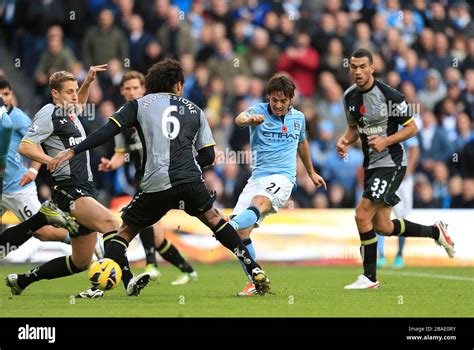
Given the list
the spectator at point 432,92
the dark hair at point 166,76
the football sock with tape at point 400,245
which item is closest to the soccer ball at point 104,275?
the dark hair at point 166,76

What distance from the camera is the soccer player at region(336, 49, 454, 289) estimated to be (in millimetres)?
11641

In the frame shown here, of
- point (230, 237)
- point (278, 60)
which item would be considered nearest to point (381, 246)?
point (278, 60)

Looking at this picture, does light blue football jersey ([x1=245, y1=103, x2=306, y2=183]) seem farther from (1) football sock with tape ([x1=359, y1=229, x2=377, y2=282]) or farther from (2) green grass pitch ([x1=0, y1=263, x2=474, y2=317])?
(2) green grass pitch ([x1=0, y1=263, x2=474, y2=317])

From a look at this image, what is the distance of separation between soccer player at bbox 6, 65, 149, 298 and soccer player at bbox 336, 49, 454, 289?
8.75ft

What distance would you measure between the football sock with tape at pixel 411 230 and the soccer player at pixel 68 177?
3221mm

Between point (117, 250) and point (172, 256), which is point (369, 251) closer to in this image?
point (172, 256)

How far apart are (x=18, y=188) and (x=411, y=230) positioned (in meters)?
4.49

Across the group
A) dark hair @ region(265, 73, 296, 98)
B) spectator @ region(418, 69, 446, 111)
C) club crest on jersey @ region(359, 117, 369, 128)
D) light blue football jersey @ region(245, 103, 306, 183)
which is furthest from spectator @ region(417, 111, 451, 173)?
dark hair @ region(265, 73, 296, 98)

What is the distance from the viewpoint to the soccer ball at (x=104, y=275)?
954 centimetres

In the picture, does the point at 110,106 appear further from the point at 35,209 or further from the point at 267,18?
the point at 35,209

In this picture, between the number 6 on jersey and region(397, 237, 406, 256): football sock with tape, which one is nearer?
the number 6 on jersey

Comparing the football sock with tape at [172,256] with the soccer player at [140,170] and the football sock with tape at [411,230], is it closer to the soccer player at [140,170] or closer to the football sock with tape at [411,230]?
the soccer player at [140,170]
